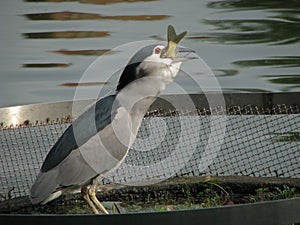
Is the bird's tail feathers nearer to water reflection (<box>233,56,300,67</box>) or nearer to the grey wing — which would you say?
the grey wing

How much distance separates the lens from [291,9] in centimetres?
770

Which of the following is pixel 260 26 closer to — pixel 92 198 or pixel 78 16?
pixel 78 16

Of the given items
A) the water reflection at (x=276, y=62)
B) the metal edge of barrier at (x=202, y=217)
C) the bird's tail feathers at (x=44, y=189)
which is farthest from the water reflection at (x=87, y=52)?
the metal edge of barrier at (x=202, y=217)

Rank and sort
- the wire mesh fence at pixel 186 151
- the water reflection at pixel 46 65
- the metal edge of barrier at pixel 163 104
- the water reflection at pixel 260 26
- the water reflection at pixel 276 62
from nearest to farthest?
the metal edge of barrier at pixel 163 104, the wire mesh fence at pixel 186 151, the water reflection at pixel 276 62, the water reflection at pixel 46 65, the water reflection at pixel 260 26

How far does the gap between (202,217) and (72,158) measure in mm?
821

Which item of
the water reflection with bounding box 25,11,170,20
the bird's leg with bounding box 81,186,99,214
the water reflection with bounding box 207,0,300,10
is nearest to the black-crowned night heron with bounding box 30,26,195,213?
the bird's leg with bounding box 81,186,99,214

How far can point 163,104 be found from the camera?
3.76 metres

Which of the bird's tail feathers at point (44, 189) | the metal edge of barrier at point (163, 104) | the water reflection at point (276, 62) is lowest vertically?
the water reflection at point (276, 62)

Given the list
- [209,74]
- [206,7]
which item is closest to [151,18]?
[206,7]

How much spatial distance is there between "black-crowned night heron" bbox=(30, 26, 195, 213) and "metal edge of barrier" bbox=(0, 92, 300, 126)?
0.39m

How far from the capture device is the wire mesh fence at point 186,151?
3768 mm

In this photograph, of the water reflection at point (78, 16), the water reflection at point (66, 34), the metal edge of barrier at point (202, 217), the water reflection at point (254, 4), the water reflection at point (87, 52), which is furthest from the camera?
the water reflection at point (254, 4)

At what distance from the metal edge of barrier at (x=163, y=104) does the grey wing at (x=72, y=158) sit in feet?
1.27

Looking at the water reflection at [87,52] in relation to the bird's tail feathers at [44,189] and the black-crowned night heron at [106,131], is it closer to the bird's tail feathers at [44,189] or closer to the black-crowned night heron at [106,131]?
the black-crowned night heron at [106,131]
